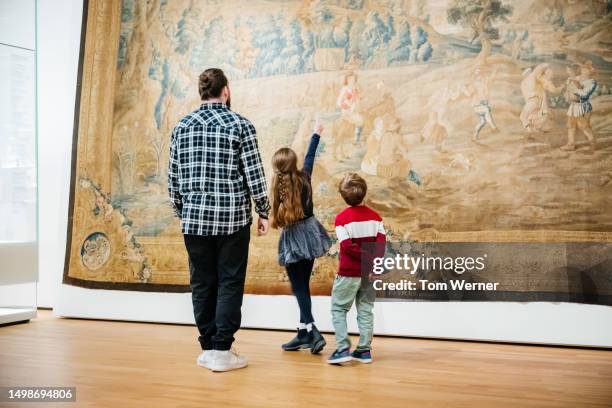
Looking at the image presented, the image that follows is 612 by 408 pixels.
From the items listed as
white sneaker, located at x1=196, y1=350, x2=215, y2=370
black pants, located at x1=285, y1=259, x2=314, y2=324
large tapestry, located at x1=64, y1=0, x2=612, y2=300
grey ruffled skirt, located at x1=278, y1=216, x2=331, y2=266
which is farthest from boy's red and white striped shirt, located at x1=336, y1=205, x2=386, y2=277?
large tapestry, located at x1=64, y1=0, x2=612, y2=300

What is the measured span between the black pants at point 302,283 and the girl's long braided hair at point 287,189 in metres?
0.31

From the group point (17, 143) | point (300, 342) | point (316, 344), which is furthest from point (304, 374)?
point (17, 143)

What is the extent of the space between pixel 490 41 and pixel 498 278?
6.00 ft

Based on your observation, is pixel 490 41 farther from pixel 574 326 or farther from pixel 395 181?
pixel 574 326

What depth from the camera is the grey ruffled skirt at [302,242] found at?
16.8 ft

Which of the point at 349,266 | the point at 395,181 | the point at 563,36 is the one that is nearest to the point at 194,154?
the point at 349,266

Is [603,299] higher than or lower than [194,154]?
lower

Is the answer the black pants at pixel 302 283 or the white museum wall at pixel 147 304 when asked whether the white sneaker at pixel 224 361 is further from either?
the white museum wall at pixel 147 304

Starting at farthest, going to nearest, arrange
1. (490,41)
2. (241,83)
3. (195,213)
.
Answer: (241,83), (490,41), (195,213)

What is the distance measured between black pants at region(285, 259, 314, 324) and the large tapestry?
3.31ft

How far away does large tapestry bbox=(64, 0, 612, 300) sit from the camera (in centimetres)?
551

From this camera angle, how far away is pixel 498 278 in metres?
5.69

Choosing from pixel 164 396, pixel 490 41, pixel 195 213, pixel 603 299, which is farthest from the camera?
pixel 490 41

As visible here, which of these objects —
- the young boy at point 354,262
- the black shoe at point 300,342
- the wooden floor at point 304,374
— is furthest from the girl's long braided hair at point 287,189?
the wooden floor at point 304,374
